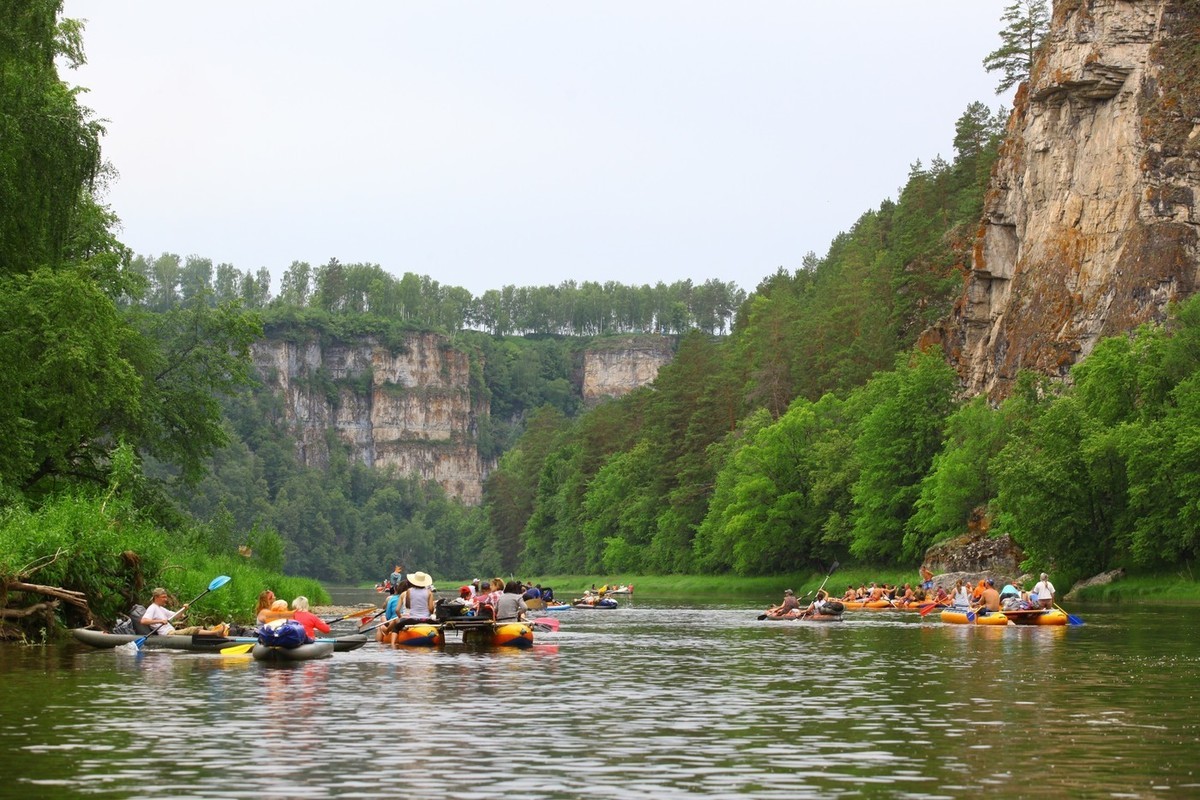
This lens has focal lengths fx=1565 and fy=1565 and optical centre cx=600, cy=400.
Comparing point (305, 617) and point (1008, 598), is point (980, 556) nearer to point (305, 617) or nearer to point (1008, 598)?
point (1008, 598)

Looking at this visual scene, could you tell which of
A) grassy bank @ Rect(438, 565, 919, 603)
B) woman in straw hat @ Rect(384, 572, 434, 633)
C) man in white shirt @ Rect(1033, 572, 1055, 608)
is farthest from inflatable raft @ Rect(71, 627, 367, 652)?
grassy bank @ Rect(438, 565, 919, 603)

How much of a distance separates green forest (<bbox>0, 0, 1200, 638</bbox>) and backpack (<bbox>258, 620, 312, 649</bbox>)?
474cm

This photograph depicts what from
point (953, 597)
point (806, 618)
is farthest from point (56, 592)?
point (953, 597)


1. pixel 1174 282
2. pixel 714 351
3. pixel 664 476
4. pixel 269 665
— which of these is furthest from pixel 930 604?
pixel 714 351

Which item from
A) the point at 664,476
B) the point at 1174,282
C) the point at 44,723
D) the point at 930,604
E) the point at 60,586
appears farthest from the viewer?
the point at 664,476

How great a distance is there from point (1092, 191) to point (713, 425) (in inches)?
1780

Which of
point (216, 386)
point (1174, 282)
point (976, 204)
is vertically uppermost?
point (976, 204)

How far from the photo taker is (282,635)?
2898cm

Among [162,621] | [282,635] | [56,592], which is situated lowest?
[282,635]

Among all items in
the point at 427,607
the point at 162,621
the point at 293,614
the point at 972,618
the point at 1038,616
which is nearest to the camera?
the point at 293,614

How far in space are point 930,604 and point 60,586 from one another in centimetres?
3254

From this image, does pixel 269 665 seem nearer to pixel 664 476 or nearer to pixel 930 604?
pixel 930 604

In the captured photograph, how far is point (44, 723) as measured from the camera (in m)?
18.2

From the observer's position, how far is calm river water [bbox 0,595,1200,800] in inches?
560
